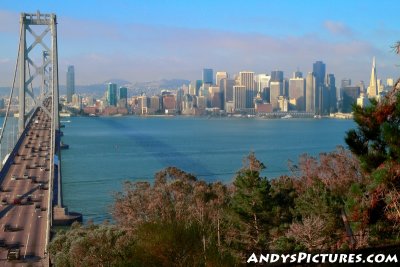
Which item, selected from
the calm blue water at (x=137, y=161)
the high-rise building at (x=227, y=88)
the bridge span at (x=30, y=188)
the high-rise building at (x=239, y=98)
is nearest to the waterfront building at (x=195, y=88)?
the high-rise building at (x=227, y=88)

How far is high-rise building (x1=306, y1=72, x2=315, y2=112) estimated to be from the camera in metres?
46.2

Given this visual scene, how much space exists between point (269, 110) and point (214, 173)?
116ft

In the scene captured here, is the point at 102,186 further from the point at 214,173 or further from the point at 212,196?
the point at 212,196

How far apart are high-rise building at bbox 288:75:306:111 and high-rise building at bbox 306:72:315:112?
0.80 meters

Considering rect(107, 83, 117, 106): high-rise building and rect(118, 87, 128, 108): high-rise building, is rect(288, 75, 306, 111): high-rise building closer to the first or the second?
rect(118, 87, 128, 108): high-rise building

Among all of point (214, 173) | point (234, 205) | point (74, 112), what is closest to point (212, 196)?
point (234, 205)

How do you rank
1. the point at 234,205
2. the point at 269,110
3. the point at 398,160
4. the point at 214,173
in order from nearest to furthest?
the point at 398,160, the point at 234,205, the point at 214,173, the point at 269,110

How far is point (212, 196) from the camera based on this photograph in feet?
16.9

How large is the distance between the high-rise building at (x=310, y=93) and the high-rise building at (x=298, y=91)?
80 cm

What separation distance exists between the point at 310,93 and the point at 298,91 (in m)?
2.13

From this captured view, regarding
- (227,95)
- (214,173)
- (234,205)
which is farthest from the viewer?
(227,95)

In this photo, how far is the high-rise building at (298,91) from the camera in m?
47.4

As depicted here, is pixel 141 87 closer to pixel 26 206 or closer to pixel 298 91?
pixel 298 91

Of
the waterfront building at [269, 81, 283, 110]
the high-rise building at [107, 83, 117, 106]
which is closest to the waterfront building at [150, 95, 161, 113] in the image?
the high-rise building at [107, 83, 117, 106]
